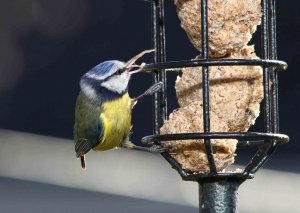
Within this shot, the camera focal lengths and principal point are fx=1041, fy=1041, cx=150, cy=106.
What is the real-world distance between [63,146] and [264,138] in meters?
3.67

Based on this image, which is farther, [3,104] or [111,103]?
[3,104]

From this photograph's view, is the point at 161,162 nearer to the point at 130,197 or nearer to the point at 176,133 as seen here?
the point at 130,197

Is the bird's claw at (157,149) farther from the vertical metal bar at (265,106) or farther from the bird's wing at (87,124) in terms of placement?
the bird's wing at (87,124)

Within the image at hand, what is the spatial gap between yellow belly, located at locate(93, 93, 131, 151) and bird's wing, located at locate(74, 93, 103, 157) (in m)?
0.03

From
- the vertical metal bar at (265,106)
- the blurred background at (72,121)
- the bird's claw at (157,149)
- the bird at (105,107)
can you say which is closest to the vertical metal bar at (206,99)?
the vertical metal bar at (265,106)

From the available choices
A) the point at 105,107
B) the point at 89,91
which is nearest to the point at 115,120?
the point at 105,107

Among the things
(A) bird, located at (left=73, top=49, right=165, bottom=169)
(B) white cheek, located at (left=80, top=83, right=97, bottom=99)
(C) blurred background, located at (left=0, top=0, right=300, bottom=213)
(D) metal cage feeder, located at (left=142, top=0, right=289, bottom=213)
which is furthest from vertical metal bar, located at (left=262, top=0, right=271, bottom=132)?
(C) blurred background, located at (left=0, top=0, right=300, bottom=213)

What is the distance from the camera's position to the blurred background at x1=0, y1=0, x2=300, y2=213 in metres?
7.48

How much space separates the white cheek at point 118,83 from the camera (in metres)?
4.70

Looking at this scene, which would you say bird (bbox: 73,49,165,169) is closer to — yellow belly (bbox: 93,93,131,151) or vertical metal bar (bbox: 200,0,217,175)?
yellow belly (bbox: 93,93,131,151)

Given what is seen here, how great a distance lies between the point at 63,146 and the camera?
300 inches

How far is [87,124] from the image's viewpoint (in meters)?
4.99

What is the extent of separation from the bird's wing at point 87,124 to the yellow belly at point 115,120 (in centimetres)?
3

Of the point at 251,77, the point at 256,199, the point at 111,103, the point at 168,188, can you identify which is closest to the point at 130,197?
the point at 168,188
